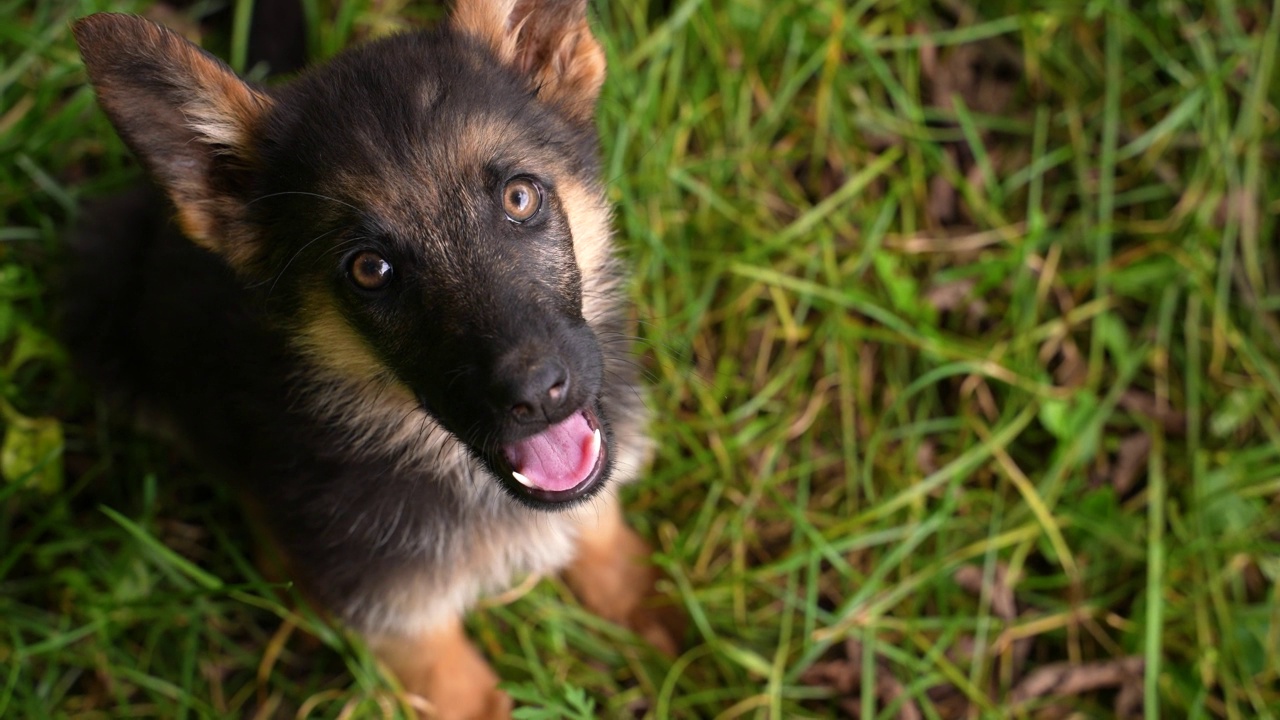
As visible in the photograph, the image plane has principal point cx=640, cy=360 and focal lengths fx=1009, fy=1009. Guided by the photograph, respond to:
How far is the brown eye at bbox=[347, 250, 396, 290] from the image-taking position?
2402mm

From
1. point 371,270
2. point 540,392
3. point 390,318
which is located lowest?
point 540,392

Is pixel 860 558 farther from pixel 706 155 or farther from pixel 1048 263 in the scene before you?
A: pixel 706 155

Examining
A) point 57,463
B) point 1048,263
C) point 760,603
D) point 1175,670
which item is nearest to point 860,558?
point 760,603

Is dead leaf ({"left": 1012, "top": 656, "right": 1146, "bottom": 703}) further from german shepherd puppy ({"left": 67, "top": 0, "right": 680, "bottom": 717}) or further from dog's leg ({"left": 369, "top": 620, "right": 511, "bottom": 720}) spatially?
dog's leg ({"left": 369, "top": 620, "right": 511, "bottom": 720})

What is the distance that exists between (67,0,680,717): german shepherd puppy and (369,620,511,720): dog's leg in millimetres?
13

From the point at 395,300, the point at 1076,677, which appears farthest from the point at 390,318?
the point at 1076,677

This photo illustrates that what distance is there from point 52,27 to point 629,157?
235 centimetres

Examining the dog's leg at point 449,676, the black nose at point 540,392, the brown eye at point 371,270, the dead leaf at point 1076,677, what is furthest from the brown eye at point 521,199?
the dead leaf at point 1076,677

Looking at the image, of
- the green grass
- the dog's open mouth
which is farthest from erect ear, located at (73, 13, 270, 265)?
the green grass

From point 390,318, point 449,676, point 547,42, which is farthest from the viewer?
point 449,676

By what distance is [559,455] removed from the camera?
8.38 feet

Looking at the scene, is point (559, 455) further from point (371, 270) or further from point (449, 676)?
point (449, 676)

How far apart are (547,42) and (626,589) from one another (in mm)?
1998

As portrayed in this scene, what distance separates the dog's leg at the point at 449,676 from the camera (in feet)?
10.8
